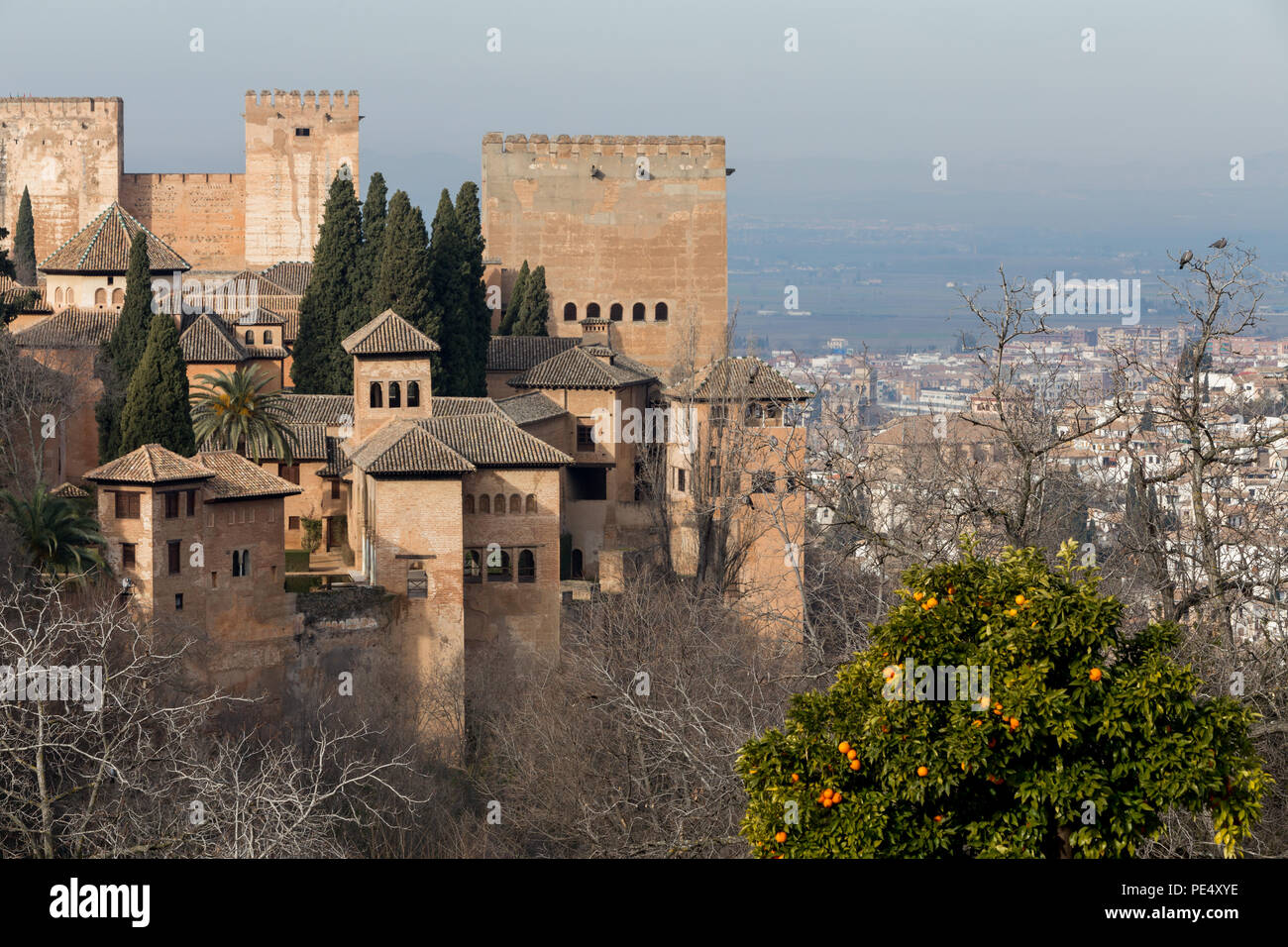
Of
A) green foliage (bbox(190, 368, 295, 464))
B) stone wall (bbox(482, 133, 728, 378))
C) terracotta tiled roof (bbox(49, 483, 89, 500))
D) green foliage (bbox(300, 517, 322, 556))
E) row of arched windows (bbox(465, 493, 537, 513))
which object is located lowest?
green foliage (bbox(300, 517, 322, 556))

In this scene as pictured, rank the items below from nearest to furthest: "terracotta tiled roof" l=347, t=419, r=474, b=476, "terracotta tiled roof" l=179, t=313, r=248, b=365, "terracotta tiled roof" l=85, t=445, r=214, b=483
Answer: "terracotta tiled roof" l=85, t=445, r=214, b=483 < "terracotta tiled roof" l=347, t=419, r=474, b=476 < "terracotta tiled roof" l=179, t=313, r=248, b=365

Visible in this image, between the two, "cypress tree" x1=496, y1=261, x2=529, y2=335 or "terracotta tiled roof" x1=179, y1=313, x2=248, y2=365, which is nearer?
"terracotta tiled roof" x1=179, y1=313, x2=248, y2=365

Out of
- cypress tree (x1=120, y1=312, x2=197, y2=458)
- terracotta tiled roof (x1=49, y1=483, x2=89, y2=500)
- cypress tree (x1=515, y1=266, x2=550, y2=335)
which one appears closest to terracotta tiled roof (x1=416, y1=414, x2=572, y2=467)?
cypress tree (x1=120, y1=312, x2=197, y2=458)

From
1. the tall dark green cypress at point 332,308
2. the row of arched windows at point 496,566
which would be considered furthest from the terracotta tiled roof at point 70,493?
the tall dark green cypress at point 332,308

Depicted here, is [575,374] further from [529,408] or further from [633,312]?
[633,312]

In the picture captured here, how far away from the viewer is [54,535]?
28.4 m

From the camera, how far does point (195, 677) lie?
2986 cm

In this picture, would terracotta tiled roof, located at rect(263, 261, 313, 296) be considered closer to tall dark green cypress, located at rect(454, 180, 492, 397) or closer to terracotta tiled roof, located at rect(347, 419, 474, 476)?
tall dark green cypress, located at rect(454, 180, 492, 397)

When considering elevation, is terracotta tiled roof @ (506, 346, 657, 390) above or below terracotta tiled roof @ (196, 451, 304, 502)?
above

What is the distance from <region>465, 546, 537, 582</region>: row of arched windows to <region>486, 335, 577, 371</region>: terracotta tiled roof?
936 cm

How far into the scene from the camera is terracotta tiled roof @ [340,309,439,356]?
36031 millimetres

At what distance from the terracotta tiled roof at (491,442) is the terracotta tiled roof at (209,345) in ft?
23.3
